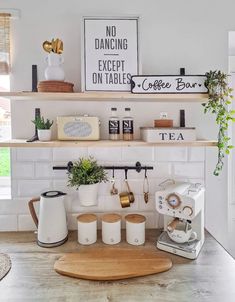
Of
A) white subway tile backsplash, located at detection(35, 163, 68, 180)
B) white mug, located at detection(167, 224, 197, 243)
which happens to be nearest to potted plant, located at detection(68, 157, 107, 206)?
white subway tile backsplash, located at detection(35, 163, 68, 180)

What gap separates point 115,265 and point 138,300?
0.19m

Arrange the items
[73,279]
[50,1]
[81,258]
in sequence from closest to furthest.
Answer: [73,279], [81,258], [50,1]

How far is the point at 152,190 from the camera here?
4.40 ft

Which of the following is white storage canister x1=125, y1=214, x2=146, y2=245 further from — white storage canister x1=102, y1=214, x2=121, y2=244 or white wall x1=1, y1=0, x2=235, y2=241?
white wall x1=1, y1=0, x2=235, y2=241

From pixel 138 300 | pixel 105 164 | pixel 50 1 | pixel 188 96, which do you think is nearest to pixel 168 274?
pixel 138 300

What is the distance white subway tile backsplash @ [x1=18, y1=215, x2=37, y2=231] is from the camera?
1330 millimetres

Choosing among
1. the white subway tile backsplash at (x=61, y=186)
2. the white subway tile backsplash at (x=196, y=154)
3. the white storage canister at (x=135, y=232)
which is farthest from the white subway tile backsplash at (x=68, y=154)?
the white subway tile backsplash at (x=196, y=154)

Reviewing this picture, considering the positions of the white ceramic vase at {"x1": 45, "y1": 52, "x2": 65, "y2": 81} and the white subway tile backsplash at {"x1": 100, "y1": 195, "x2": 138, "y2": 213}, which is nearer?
the white ceramic vase at {"x1": 45, "y1": 52, "x2": 65, "y2": 81}

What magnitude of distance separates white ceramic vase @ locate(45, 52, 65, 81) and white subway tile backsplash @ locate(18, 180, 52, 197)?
556mm

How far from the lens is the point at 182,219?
1.12m

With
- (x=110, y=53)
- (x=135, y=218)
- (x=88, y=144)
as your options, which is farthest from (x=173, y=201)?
(x=110, y=53)

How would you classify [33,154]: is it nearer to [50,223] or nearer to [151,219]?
[50,223]

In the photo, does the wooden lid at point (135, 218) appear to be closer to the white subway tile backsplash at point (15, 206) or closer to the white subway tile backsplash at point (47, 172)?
the white subway tile backsplash at point (47, 172)

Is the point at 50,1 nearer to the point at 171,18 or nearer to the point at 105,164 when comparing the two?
the point at 171,18
